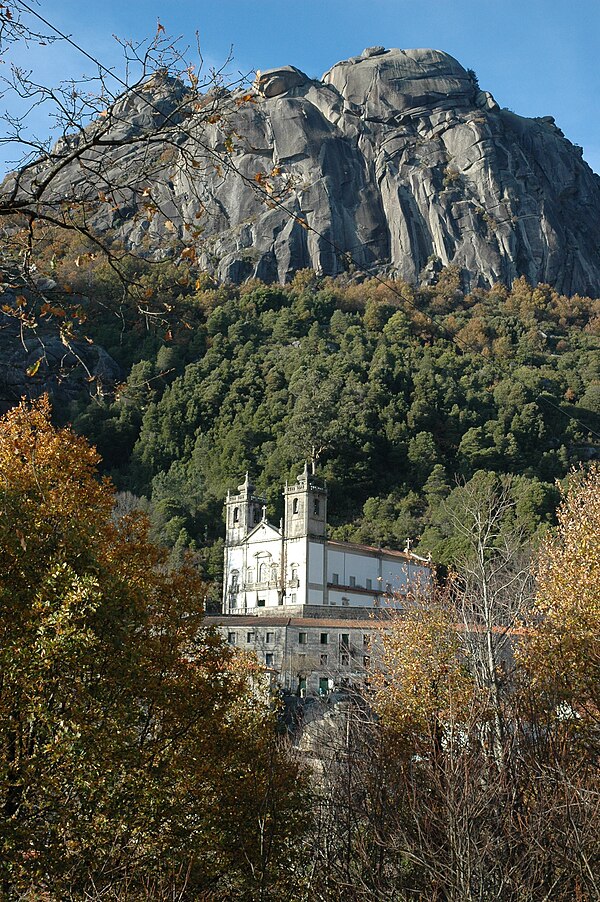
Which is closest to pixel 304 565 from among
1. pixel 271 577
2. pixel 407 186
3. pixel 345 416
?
pixel 271 577

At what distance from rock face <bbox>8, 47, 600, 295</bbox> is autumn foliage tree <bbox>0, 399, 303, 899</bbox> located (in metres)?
92.6

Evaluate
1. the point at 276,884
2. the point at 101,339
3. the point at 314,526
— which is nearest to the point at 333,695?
the point at 314,526

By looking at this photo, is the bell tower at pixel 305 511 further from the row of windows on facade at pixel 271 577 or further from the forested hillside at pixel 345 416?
the forested hillside at pixel 345 416

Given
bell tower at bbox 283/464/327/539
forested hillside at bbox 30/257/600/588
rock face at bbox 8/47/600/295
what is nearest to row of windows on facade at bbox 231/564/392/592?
bell tower at bbox 283/464/327/539

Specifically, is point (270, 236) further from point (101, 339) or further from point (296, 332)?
point (101, 339)

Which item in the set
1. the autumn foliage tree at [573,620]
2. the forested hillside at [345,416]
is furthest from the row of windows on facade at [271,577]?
the autumn foliage tree at [573,620]

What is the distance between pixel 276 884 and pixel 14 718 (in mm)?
4504

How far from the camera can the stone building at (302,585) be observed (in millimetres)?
44188

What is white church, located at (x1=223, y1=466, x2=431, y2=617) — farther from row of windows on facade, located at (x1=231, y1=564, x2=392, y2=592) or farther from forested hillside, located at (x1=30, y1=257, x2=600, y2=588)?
forested hillside, located at (x1=30, y1=257, x2=600, y2=588)

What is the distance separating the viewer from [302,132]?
403 feet

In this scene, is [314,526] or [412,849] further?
[314,526]

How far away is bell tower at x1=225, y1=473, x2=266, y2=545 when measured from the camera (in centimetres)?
6069

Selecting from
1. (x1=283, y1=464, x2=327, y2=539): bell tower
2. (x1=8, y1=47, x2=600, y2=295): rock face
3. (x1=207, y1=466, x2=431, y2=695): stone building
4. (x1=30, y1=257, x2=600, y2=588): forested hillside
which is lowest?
(x1=207, y1=466, x2=431, y2=695): stone building

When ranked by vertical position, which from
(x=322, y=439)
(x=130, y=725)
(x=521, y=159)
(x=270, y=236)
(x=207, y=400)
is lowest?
(x=130, y=725)
